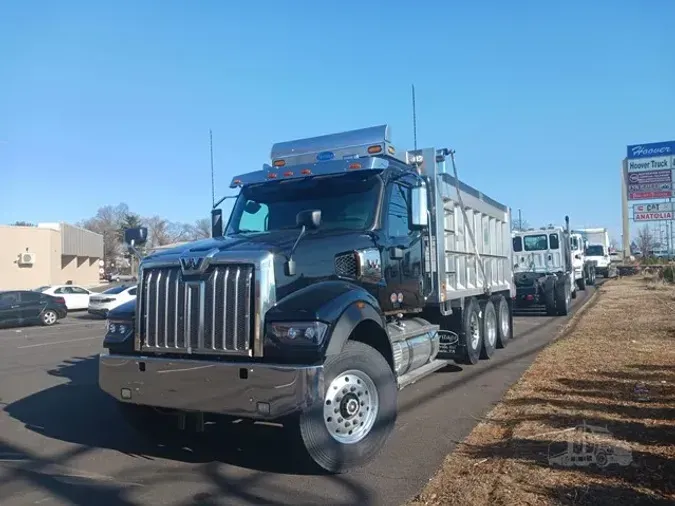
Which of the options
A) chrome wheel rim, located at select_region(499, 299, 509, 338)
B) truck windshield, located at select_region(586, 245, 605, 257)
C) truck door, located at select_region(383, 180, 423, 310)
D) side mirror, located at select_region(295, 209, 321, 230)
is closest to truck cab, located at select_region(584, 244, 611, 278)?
truck windshield, located at select_region(586, 245, 605, 257)

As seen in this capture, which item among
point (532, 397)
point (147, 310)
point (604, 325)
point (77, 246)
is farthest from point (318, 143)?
point (77, 246)

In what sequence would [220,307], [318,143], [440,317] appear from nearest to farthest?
[220,307], [318,143], [440,317]

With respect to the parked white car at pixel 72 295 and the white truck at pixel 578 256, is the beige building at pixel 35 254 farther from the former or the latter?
the white truck at pixel 578 256

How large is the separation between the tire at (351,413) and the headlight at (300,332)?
250 millimetres

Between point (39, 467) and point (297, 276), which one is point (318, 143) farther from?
point (39, 467)

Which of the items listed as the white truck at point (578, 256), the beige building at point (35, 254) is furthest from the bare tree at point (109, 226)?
the white truck at point (578, 256)

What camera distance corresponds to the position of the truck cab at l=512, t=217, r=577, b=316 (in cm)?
1847

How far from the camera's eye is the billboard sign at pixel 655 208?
43.5 meters

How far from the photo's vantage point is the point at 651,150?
40.8 metres

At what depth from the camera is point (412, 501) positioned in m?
4.44

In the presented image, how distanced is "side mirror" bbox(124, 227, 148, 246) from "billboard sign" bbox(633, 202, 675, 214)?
4476cm

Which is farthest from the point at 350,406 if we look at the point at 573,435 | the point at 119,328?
the point at 119,328

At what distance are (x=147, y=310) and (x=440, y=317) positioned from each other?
4.82 m

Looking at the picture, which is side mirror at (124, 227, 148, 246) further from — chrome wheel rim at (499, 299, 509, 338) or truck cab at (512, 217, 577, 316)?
truck cab at (512, 217, 577, 316)
